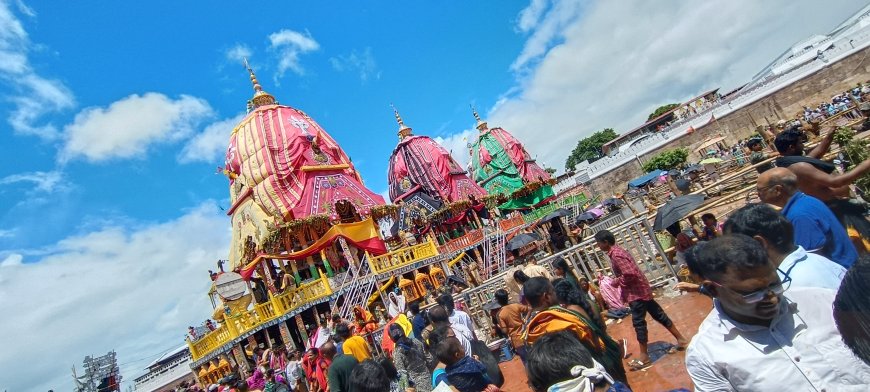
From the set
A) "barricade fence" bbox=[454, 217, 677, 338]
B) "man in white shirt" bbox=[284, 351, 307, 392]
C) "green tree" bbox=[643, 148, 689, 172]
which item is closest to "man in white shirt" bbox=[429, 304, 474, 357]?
"barricade fence" bbox=[454, 217, 677, 338]

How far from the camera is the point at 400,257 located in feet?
55.4

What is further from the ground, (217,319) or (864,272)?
(217,319)

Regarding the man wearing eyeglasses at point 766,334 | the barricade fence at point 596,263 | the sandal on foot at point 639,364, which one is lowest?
the sandal on foot at point 639,364

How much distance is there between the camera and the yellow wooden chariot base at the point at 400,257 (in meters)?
15.5

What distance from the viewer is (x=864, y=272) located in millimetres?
1033

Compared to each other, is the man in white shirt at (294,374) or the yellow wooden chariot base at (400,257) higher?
the yellow wooden chariot base at (400,257)

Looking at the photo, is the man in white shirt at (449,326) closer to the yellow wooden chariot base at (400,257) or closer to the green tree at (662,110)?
the yellow wooden chariot base at (400,257)

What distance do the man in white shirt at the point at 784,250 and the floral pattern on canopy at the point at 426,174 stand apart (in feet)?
85.9

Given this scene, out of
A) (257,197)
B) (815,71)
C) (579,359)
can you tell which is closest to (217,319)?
(257,197)

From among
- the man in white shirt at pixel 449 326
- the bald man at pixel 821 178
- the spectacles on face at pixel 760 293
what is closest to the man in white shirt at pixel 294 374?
the man in white shirt at pixel 449 326

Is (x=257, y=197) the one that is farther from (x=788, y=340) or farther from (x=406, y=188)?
(x=788, y=340)

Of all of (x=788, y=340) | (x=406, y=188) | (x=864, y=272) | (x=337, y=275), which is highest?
(x=406, y=188)

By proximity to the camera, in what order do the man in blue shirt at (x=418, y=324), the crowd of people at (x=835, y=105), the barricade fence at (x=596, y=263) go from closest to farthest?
the man in blue shirt at (x=418, y=324)
the barricade fence at (x=596, y=263)
the crowd of people at (x=835, y=105)

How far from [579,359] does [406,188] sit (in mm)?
29706
